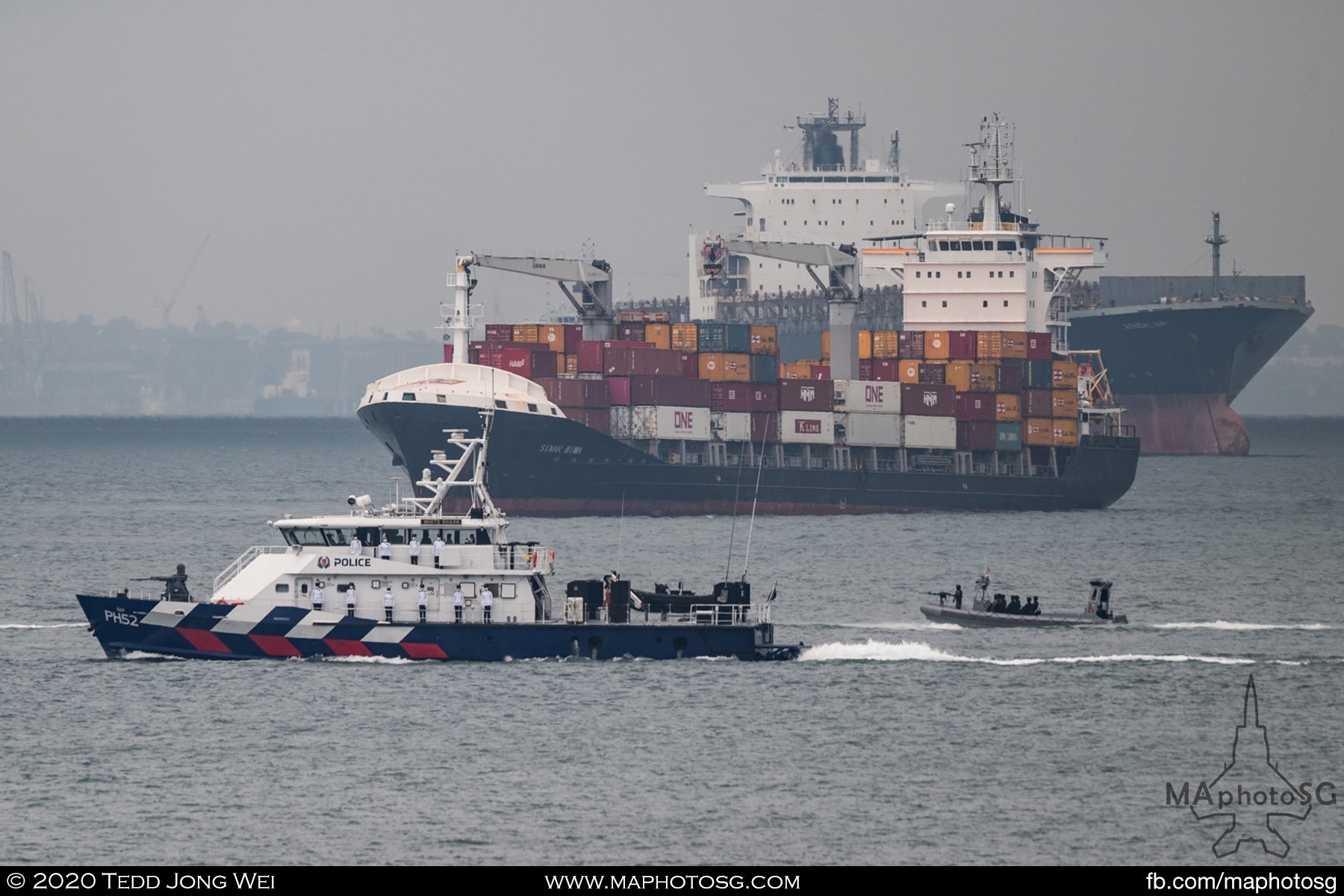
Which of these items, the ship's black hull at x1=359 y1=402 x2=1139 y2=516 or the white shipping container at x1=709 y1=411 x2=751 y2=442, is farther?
Answer: the white shipping container at x1=709 y1=411 x2=751 y2=442

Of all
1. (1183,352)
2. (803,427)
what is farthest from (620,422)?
(1183,352)

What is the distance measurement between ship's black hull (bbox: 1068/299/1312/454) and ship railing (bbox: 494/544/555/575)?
117346mm

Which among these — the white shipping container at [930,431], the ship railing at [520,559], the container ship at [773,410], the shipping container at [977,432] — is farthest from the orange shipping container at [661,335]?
the ship railing at [520,559]

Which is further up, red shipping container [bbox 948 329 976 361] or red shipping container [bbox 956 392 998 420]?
red shipping container [bbox 948 329 976 361]

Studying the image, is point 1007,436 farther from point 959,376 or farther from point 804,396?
point 804,396

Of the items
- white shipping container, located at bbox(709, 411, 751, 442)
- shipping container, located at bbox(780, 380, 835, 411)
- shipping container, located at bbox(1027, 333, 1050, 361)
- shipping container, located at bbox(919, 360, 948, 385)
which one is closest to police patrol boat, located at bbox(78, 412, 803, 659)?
white shipping container, located at bbox(709, 411, 751, 442)

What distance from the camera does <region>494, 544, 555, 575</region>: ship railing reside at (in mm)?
42531

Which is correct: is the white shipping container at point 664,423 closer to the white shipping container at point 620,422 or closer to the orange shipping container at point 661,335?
the white shipping container at point 620,422

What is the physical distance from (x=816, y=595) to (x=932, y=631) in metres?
9.10

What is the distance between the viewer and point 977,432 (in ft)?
316

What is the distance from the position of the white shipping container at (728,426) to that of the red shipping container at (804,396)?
2.78 metres

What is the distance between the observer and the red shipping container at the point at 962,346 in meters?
97.3

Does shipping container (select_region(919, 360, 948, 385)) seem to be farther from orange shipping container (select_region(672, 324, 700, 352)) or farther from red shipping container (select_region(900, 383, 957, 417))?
orange shipping container (select_region(672, 324, 700, 352))
